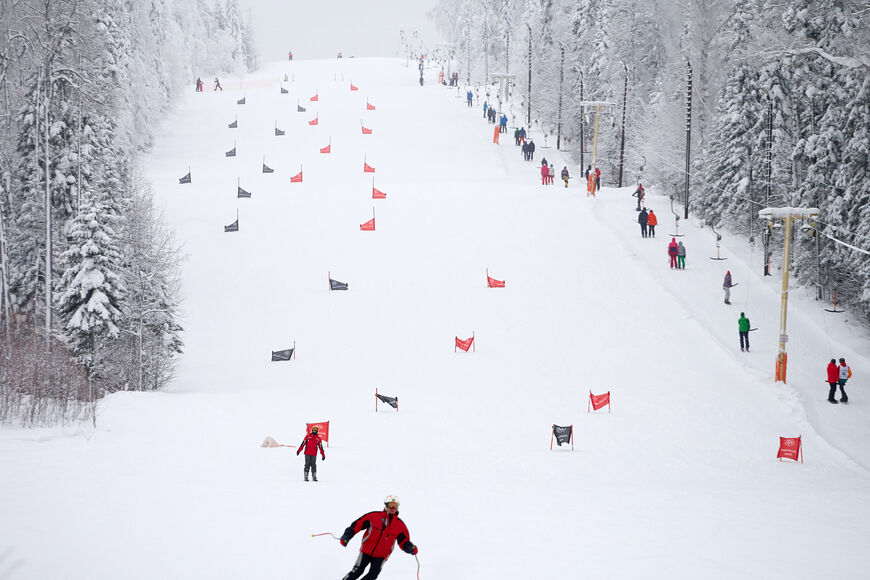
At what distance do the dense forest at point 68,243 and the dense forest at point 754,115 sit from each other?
21934mm

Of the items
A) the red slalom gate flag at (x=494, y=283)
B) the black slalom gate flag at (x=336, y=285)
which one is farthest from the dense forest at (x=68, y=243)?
the red slalom gate flag at (x=494, y=283)

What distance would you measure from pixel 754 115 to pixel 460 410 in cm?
2273

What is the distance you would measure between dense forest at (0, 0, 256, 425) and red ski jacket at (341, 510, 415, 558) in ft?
29.1

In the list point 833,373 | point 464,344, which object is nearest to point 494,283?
point 464,344

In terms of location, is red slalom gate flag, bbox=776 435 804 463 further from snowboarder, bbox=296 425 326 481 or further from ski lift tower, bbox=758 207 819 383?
snowboarder, bbox=296 425 326 481

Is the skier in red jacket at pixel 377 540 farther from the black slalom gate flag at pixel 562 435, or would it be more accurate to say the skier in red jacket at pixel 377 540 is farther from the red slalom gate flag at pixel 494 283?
the red slalom gate flag at pixel 494 283

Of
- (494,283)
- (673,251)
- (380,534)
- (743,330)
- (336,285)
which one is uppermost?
(673,251)

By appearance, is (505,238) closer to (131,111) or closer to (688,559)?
(688,559)

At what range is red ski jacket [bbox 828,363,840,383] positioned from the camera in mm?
21219

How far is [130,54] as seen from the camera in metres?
51.9

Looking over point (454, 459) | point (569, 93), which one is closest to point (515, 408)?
point (454, 459)

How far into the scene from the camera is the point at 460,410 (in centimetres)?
2036

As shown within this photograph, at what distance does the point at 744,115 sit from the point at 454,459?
25.2 m

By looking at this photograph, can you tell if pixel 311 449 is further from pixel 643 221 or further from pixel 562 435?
pixel 643 221
